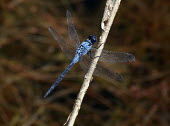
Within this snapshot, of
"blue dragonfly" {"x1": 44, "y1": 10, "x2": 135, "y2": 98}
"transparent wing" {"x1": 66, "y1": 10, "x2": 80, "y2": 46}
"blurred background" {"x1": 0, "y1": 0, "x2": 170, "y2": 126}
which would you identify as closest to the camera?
"blue dragonfly" {"x1": 44, "y1": 10, "x2": 135, "y2": 98}

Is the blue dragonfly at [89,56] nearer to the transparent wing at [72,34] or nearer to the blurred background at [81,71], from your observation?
the transparent wing at [72,34]

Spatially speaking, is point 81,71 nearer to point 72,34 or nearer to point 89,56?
point 72,34

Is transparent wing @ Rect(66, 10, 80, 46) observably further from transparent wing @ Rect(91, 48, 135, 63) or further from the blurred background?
the blurred background

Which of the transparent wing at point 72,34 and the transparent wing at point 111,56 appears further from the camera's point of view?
the transparent wing at point 72,34

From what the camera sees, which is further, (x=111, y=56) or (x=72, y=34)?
(x=72, y=34)

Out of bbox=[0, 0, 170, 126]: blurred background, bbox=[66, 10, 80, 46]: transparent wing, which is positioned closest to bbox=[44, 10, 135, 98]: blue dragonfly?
bbox=[66, 10, 80, 46]: transparent wing

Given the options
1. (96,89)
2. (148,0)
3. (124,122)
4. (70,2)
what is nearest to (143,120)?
(124,122)

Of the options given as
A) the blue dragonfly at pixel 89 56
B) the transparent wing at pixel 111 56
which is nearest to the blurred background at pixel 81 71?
the blue dragonfly at pixel 89 56

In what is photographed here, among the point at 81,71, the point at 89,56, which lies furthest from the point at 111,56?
the point at 81,71

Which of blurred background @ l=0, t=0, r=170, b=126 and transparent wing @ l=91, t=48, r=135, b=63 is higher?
transparent wing @ l=91, t=48, r=135, b=63
